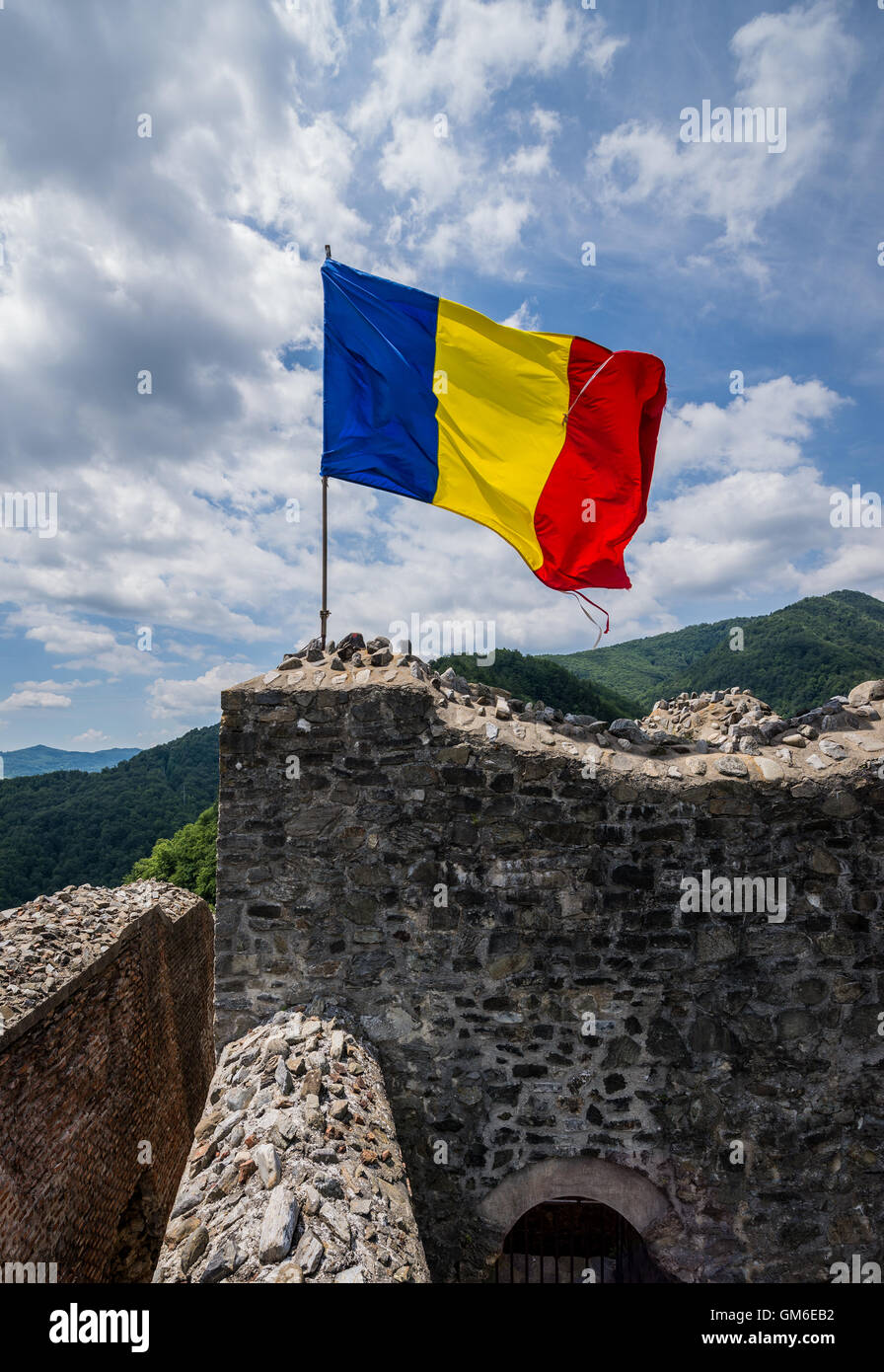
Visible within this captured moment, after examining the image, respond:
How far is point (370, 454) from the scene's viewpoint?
17.7 feet

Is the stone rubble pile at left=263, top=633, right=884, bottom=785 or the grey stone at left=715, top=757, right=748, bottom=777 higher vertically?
Answer: the stone rubble pile at left=263, top=633, right=884, bottom=785

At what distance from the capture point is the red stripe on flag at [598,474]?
566 cm

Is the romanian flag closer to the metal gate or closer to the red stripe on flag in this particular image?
the red stripe on flag

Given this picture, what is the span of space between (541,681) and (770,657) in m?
16.6

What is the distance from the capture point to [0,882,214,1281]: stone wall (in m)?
6.10

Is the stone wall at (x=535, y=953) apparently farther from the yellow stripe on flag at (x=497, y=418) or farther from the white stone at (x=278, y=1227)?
the yellow stripe on flag at (x=497, y=418)

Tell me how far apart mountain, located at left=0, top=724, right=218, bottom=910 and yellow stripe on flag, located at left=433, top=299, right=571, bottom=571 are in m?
27.6

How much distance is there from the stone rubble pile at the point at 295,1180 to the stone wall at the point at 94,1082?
351 centimetres

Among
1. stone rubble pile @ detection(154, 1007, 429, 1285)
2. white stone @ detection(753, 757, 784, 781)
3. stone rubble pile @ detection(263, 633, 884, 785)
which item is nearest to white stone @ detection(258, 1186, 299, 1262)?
stone rubble pile @ detection(154, 1007, 429, 1285)

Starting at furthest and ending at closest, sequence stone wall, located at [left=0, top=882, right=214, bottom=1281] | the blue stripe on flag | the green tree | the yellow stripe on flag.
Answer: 1. the green tree
2. stone wall, located at [left=0, top=882, right=214, bottom=1281]
3. the yellow stripe on flag
4. the blue stripe on flag

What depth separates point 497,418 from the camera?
5723 millimetres

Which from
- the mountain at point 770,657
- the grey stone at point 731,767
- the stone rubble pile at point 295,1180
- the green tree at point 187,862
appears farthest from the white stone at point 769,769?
the green tree at point 187,862

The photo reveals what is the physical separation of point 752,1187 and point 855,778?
9.13ft
